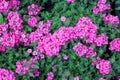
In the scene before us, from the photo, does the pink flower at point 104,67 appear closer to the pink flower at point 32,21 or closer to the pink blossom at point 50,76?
the pink blossom at point 50,76

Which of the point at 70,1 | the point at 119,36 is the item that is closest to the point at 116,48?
the point at 119,36

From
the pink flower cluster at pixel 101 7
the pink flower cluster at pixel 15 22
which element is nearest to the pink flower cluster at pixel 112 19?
the pink flower cluster at pixel 101 7

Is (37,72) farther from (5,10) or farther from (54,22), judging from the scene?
(5,10)

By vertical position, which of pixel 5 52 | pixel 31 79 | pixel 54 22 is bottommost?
pixel 31 79

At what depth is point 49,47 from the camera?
364 cm

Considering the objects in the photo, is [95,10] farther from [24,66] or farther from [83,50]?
[24,66]

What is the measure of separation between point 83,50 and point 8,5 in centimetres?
117

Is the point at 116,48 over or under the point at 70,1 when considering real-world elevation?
under

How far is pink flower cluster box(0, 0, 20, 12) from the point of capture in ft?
13.2

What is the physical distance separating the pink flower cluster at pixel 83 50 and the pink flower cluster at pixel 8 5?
103 centimetres

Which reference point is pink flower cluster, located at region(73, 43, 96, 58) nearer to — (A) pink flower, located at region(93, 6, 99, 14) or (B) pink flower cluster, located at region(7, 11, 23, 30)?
(A) pink flower, located at region(93, 6, 99, 14)

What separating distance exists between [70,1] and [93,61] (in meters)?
0.92

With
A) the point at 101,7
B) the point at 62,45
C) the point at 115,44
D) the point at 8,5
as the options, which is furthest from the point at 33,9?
the point at 115,44

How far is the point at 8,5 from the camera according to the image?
4086 mm
